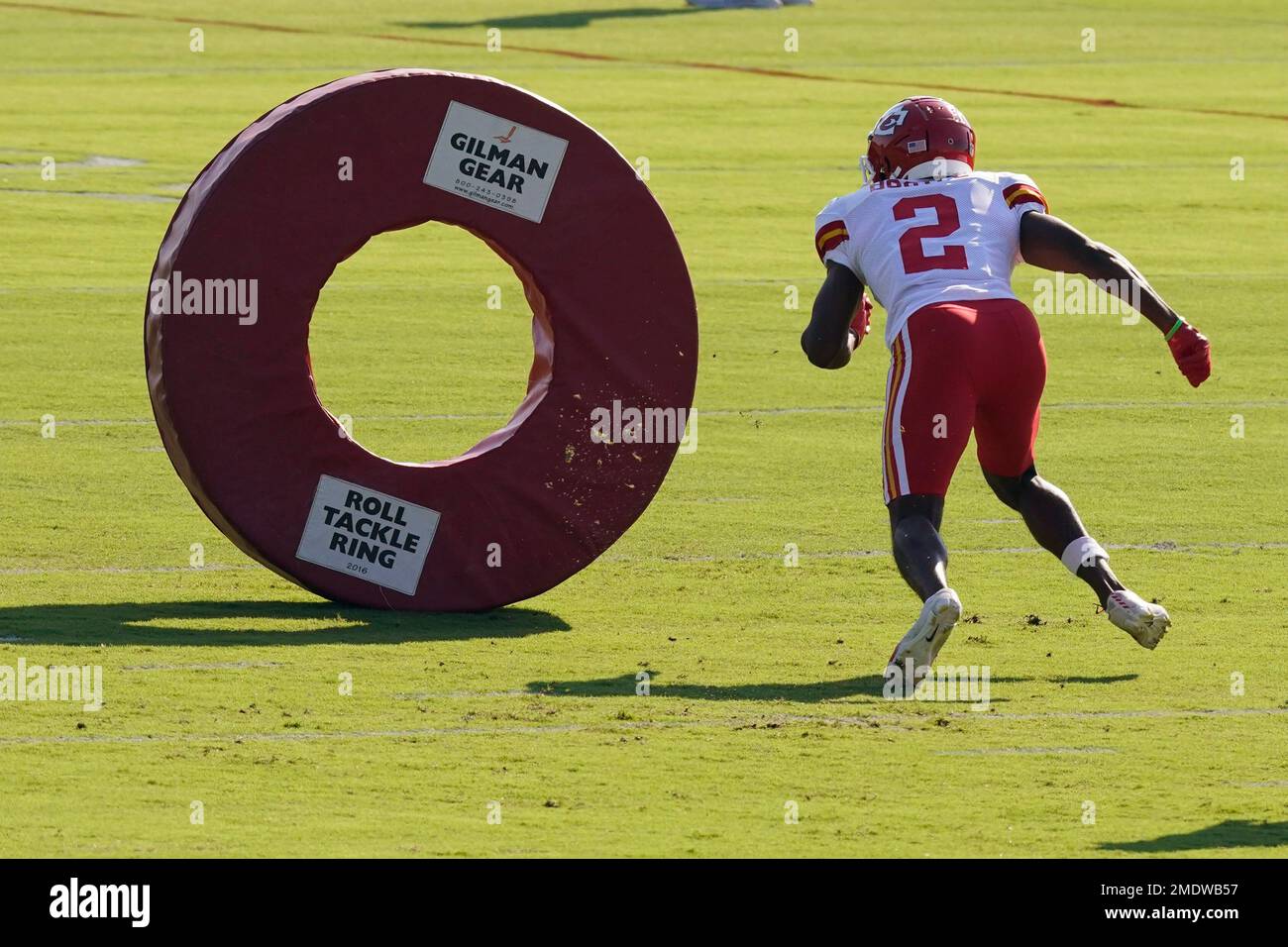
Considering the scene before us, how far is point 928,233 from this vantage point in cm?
786

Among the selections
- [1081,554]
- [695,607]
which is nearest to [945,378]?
→ [1081,554]

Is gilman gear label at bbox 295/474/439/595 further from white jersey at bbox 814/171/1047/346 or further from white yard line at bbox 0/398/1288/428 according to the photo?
white yard line at bbox 0/398/1288/428

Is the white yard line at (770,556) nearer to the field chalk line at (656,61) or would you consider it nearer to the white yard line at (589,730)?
the white yard line at (589,730)

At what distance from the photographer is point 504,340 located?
1461cm

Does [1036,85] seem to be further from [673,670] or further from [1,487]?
[673,670]

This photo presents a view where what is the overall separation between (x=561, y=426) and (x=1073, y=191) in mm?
13255

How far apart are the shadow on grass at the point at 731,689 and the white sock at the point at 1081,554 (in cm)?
45

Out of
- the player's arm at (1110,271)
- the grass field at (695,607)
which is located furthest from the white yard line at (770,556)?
the player's arm at (1110,271)

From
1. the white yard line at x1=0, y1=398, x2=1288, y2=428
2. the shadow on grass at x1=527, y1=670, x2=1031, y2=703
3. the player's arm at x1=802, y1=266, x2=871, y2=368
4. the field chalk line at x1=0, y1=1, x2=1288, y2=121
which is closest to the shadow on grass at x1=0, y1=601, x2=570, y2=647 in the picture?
the shadow on grass at x1=527, y1=670, x2=1031, y2=703

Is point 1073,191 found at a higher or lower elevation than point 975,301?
higher

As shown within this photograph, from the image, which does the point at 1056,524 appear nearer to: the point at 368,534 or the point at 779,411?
the point at 368,534

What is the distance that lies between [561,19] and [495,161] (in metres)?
27.7

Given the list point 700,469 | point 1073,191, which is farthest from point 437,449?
point 1073,191

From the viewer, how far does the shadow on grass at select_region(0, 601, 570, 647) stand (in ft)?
26.3
